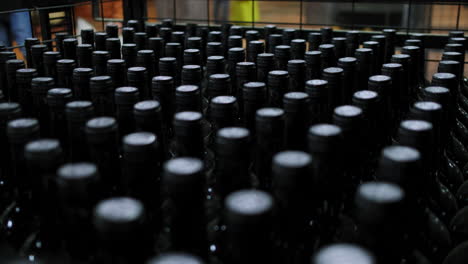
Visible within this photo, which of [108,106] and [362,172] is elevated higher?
[108,106]

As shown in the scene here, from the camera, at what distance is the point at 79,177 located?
1.90 feet

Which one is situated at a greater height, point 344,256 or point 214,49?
point 214,49

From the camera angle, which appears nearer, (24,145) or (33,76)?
(24,145)

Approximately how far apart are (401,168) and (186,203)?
26 centimetres

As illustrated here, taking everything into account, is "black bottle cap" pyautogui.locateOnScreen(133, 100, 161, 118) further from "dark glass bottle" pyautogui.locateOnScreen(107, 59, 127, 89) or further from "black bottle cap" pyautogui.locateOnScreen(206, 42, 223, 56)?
"black bottle cap" pyautogui.locateOnScreen(206, 42, 223, 56)

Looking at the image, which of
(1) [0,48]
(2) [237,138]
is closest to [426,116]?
(2) [237,138]

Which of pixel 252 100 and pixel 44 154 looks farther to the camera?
pixel 252 100

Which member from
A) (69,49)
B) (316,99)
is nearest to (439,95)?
(316,99)

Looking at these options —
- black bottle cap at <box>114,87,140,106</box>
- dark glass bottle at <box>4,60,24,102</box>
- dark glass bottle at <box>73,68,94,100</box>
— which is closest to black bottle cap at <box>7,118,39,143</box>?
black bottle cap at <box>114,87,140,106</box>

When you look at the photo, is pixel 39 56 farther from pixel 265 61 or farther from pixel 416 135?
pixel 416 135

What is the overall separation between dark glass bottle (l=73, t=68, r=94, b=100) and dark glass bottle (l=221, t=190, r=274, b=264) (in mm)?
557

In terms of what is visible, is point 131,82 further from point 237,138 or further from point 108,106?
point 237,138

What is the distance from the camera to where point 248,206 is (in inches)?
20.9

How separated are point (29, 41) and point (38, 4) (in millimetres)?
329
